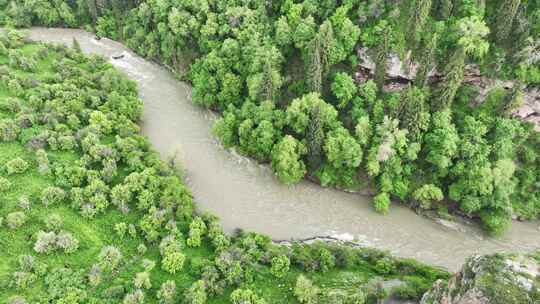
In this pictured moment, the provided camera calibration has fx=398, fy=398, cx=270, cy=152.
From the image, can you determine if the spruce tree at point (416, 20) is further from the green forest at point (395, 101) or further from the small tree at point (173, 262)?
the small tree at point (173, 262)

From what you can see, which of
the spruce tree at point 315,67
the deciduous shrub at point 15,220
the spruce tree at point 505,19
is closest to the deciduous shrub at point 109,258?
the deciduous shrub at point 15,220

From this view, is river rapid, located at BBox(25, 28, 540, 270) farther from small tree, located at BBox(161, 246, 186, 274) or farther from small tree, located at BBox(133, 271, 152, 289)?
small tree, located at BBox(133, 271, 152, 289)

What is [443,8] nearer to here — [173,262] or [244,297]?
[244,297]

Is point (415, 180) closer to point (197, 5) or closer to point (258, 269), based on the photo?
point (258, 269)

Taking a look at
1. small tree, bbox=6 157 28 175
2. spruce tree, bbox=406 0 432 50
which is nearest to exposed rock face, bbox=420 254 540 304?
spruce tree, bbox=406 0 432 50

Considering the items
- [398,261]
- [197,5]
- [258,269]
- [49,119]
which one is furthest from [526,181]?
[49,119]

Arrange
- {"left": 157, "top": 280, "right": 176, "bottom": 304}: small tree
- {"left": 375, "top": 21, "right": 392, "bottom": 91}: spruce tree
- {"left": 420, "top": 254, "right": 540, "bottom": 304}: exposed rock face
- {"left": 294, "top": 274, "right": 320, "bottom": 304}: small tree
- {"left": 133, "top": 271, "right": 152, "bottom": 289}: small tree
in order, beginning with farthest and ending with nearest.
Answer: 1. {"left": 375, "top": 21, "right": 392, "bottom": 91}: spruce tree
2. {"left": 133, "top": 271, "right": 152, "bottom": 289}: small tree
3. {"left": 294, "top": 274, "right": 320, "bottom": 304}: small tree
4. {"left": 157, "top": 280, "right": 176, "bottom": 304}: small tree
5. {"left": 420, "top": 254, "right": 540, "bottom": 304}: exposed rock face
